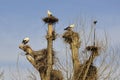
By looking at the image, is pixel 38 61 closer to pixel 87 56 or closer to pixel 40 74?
pixel 40 74

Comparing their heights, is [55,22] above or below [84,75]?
above

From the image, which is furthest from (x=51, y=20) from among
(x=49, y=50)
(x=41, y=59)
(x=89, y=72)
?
(x=89, y=72)

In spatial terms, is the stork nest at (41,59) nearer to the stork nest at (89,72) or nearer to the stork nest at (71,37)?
the stork nest at (71,37)

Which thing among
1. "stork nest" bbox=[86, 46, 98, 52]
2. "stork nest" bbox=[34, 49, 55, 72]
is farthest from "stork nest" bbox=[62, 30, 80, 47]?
"stork nest" bbox=[34, 49, 55, 72]

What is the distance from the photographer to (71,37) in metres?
14.4

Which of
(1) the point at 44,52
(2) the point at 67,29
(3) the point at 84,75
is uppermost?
(2) the point at 67,29

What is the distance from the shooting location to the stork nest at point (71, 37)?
1438 centimetres

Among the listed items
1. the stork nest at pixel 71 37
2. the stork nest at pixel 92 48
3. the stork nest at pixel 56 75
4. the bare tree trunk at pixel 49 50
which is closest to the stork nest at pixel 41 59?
the bare tree trunk at pixel 49 50

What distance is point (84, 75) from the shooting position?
14227mm

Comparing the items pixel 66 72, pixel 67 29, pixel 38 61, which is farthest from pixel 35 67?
pixel 67 29

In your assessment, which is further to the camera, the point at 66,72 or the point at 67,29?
the point at 67,29

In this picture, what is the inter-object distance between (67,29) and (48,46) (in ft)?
4.78

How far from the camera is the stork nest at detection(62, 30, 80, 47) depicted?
14375mm

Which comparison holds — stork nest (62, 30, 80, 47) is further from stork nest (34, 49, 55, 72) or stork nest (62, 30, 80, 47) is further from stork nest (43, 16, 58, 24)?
stork nest (43, 16, 58, 24)
